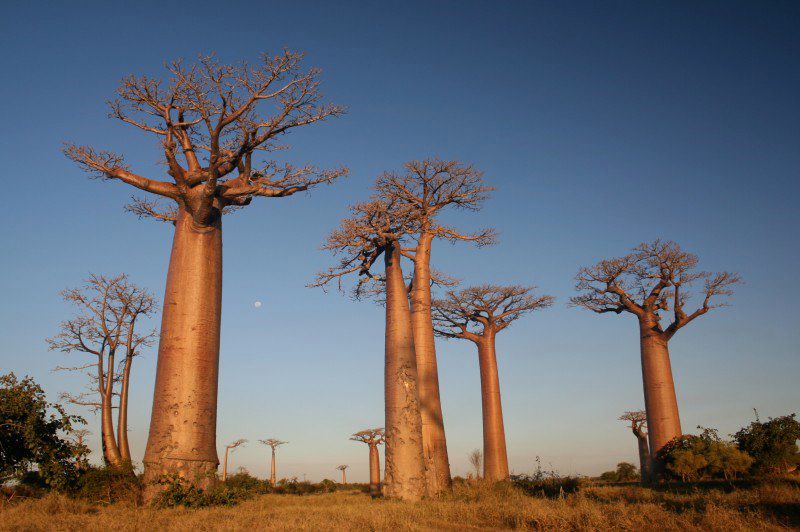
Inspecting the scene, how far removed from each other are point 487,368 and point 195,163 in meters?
13.6

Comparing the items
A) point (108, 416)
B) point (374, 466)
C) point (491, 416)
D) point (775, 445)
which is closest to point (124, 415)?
point (108, 416)

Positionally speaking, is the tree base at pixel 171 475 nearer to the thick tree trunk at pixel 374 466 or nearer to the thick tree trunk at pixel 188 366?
the thick tree trunk at pixel 188 366

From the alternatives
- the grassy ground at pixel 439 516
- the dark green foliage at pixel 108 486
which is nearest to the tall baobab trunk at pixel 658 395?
the grassy ground at pixel 439 516

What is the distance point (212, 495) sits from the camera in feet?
25.4

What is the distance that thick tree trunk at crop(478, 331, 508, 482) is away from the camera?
18.7 metres

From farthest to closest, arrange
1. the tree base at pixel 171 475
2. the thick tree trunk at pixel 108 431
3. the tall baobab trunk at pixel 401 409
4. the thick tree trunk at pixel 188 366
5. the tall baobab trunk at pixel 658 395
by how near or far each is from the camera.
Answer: the tall baobab trunk at pixel 658 395
the thick tree trunk at pixel 108 431
the tall baobab trunk at pixel 401 409
the thick tree trunk at pixel 188 366
the tree base at pixel 171 475

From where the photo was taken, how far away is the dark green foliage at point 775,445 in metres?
15.6

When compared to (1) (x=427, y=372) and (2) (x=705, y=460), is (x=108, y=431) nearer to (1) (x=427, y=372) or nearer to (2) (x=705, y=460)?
(1) (x=427, y=372)

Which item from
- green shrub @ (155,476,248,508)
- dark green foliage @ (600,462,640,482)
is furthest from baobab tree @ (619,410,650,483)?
green shrub @ (155,476,248,508)

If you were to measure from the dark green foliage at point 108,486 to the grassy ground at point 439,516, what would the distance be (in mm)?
332

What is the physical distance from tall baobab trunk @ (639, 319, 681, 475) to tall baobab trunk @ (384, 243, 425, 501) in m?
9.61

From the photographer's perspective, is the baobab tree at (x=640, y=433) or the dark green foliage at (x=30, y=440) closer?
the dark green foliage at (x=30, y=440)

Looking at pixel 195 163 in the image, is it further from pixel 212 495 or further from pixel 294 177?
pixel 212 495

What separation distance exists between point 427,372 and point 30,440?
282 inches
